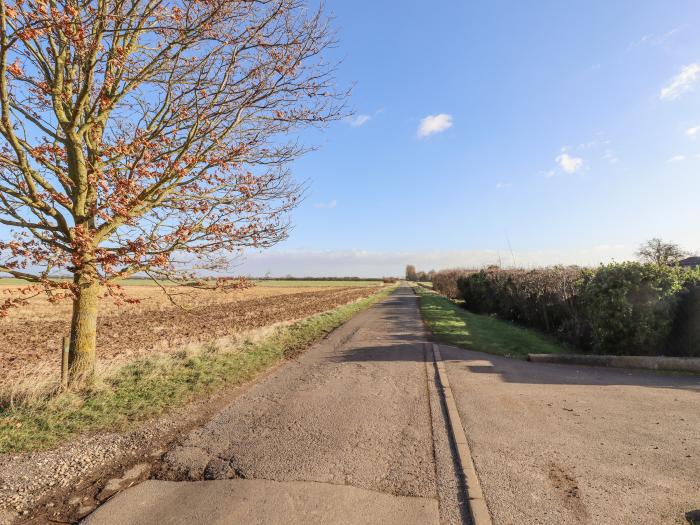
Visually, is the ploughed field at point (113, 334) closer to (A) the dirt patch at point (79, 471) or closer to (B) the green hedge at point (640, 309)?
(A) the dirt patch at point (79, 471)

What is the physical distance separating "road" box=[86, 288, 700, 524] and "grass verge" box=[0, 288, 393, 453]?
1019 mm

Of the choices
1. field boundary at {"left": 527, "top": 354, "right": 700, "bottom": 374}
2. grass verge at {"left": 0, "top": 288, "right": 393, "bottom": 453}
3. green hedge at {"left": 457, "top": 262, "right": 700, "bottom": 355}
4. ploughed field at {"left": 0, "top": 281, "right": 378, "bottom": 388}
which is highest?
green hedge at {"left": 457, "top": 262, "right": 700, "bottom": 355}

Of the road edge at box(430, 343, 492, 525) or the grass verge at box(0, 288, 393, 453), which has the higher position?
the road edge at box(430, 343, 492, 525)

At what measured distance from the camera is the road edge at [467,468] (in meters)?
3.22

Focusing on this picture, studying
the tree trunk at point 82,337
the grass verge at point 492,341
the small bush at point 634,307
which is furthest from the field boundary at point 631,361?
the tree trunk at point 82,337

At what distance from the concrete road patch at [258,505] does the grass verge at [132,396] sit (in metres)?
1.97

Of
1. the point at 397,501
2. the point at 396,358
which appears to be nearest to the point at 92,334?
the point at 397,501

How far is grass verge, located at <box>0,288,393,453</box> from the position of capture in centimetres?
490

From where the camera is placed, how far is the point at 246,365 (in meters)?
8.97

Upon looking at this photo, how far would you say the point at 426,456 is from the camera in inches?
172

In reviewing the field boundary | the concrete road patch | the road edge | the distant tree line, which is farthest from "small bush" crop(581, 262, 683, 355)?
the distant tree line

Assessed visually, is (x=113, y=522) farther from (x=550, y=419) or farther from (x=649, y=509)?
(x=550, y=419)

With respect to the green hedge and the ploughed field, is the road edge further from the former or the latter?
the green hedge

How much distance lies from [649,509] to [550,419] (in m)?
2.29
